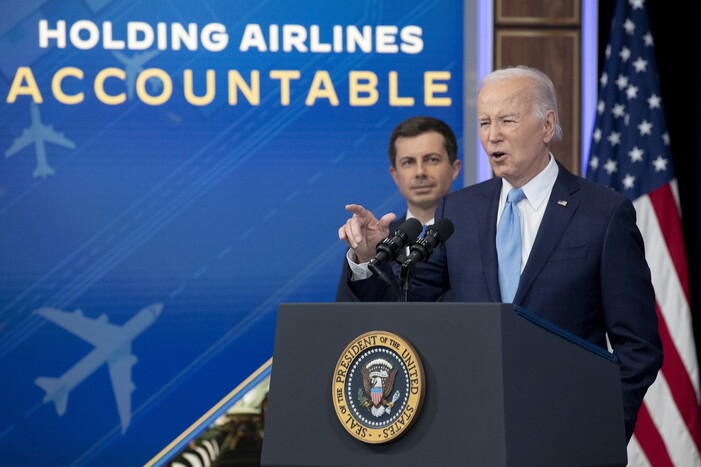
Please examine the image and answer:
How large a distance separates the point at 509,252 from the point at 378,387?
749mm

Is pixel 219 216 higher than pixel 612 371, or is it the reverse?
pixel 219 216

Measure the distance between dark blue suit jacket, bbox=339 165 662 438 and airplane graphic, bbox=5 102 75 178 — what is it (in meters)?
2.51

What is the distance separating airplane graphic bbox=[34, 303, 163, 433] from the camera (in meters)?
4.03

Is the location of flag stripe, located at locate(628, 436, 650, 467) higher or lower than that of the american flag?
lower

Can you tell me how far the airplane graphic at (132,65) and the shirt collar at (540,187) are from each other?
93.8 inches

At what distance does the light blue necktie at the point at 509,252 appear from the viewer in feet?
6.95

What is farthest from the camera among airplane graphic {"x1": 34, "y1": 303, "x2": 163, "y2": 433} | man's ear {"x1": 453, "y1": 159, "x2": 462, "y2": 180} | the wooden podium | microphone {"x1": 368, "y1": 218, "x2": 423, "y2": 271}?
airplane graphic {"x1": 34, "y1": 303, "x2": 163, "y2": 433}

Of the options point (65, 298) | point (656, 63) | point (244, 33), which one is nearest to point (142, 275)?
point (65, 298)

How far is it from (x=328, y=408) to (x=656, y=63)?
3303mm

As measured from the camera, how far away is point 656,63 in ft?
14.0

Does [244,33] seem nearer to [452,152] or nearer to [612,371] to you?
[452,152]

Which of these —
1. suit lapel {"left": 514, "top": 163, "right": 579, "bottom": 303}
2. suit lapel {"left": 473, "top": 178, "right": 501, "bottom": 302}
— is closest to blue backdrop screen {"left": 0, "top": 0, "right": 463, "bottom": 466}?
suit lapel {"left": 473, "top": 178, "right": 501, "bottom": 302}

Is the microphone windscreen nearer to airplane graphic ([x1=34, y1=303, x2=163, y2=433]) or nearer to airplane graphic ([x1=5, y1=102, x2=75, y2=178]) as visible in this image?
airplane graphic ([x1=34, y1=303, x2=163, y2=433])

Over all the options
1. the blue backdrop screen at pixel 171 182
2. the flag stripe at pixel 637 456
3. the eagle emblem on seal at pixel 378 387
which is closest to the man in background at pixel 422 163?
the blue backdrop screen at pixel 171 182
